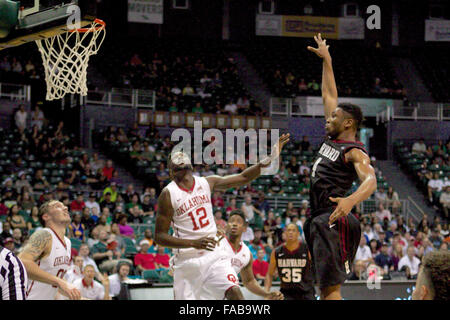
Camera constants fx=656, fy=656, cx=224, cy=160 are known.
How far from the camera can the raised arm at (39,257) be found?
5.18 meters

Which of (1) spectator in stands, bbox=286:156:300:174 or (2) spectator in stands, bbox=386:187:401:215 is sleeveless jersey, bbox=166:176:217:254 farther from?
(2) spectator in stands, bbox=386:187:401:215

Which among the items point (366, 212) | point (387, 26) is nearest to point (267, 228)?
point (366, 212)

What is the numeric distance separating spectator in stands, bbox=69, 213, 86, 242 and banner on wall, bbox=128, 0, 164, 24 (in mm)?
13769

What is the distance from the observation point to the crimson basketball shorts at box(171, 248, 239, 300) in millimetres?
5766

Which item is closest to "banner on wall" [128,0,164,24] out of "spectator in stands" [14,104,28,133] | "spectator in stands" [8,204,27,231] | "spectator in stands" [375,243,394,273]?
"spectator in stands" [14,104,28,133]

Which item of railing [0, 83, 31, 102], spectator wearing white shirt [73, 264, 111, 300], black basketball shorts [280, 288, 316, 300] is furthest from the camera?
railing [0, 83, 31, 102]

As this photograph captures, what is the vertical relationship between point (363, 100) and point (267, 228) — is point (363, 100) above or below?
above

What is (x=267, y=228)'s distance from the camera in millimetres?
14445

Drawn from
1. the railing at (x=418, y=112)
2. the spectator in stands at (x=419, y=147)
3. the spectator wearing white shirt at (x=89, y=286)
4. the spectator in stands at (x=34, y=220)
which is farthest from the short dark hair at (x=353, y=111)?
the railing at (x=418, y=112)

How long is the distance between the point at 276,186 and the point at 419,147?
21.3 ft

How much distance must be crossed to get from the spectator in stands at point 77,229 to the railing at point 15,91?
7.20 metres

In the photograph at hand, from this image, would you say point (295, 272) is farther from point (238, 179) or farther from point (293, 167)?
point (293, 167)
